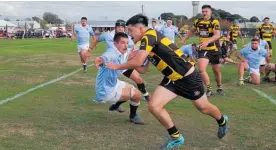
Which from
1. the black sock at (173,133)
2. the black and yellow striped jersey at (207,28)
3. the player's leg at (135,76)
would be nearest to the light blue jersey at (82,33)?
the black and yellow striped jersey at (207,28)

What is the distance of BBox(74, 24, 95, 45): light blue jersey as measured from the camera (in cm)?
1482

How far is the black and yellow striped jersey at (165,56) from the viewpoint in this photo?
4.95 metres

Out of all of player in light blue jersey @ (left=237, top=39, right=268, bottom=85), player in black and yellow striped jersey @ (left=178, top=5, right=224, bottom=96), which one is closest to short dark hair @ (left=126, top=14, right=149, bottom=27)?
player in black and yellow striped jersey @ (left=178, top=5, right=224, bottom=96)

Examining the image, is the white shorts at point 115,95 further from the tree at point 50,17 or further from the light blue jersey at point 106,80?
the tree at point 50,17

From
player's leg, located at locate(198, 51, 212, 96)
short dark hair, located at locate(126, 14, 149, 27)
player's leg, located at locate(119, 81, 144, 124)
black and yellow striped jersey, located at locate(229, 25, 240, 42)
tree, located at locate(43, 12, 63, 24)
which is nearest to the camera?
short dark hair, located at locate(126, 14, 149, 27)

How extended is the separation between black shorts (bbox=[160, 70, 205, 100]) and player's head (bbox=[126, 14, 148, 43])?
71cm

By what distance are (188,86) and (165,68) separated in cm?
39

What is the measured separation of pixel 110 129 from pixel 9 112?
2.00 metres

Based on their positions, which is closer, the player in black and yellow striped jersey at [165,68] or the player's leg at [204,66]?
the player in black and yellow striped jersey at [165,68]

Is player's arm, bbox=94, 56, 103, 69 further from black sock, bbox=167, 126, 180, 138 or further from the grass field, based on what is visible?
black sock, bbox=167, 126, 180, 138

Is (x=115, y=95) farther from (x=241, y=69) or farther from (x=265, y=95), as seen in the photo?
(x=241, y=69)

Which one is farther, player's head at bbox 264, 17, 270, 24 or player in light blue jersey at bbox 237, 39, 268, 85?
player's head at bbox 264, 17, 270, 24

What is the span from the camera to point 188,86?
5258mm

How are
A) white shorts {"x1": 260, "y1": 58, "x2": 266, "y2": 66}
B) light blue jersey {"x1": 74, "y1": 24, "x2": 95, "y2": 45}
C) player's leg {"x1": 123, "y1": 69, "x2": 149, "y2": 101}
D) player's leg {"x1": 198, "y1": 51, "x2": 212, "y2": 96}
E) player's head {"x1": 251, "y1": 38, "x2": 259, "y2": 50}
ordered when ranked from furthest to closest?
light blue jersey {"x1": 74, "y1": 24, "x2": 95, "y2": 45} < white shorts {"x1": 260, "y1": 58, "x2": 266, "y2": 66} < player's head {"x1": 251, "y1": 38, "x2": 259, "y2": 50} < player's leg {"x1": 198, "y1": 51, "x2": 212, "y2": 96} < player's leg {"x1": 123, "y1": 69, "x2": 149, "y2": 101}
